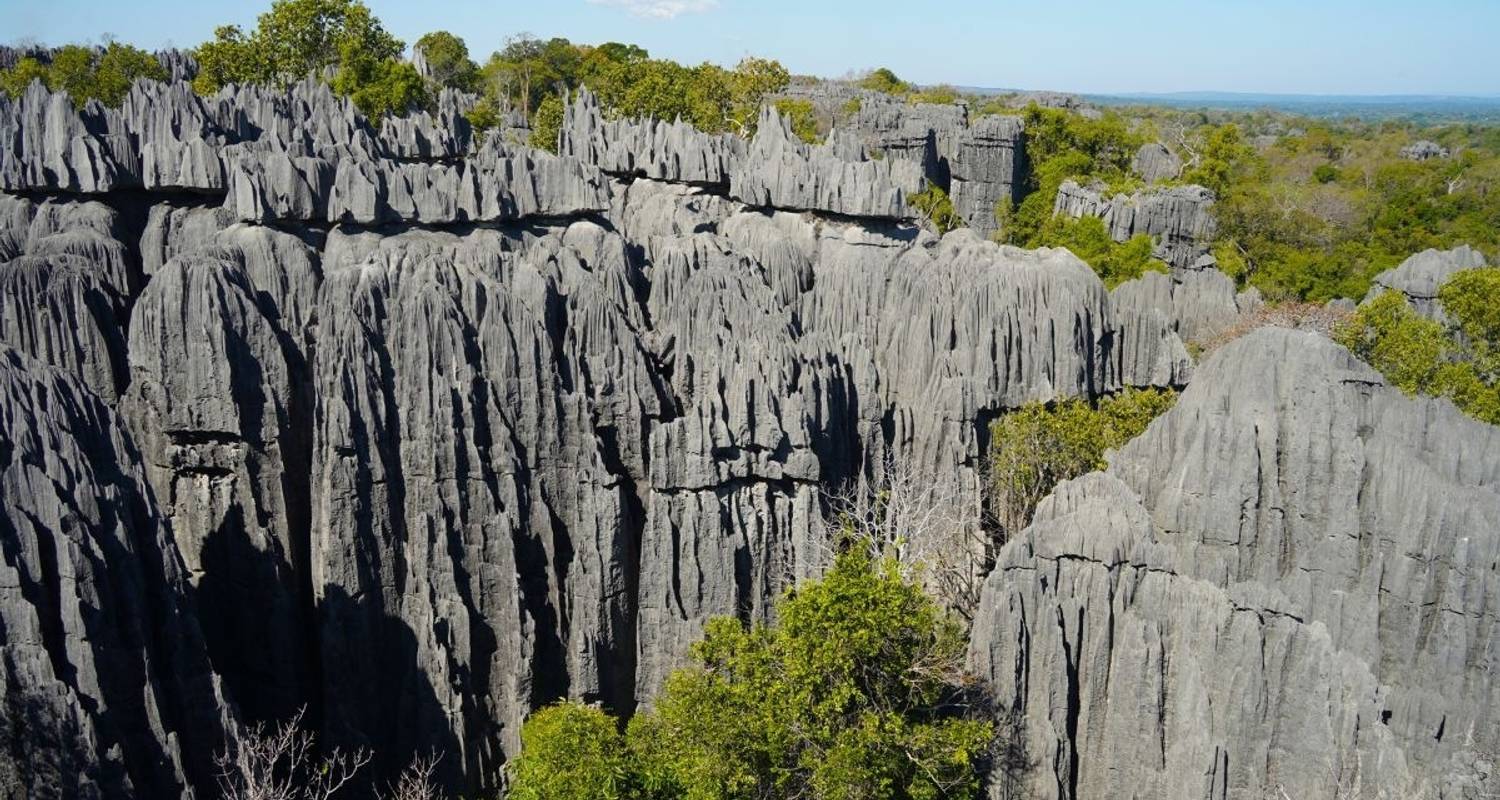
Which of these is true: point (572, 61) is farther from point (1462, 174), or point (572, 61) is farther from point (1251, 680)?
point (1251, 680)

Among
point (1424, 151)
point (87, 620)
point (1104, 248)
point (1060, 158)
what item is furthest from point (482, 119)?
point (1424, 151)

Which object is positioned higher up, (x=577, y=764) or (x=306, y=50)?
(x=306, y=50)

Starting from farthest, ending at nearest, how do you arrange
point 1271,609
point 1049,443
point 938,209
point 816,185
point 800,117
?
point 800,117 → point 938,209 → point 816,185 → point 1049,443 → point 1271,609

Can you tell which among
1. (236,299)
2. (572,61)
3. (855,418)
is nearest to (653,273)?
(855,418)

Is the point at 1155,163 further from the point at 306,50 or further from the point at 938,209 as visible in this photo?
the point at 306,50

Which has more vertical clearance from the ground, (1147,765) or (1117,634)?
(1117,634)
